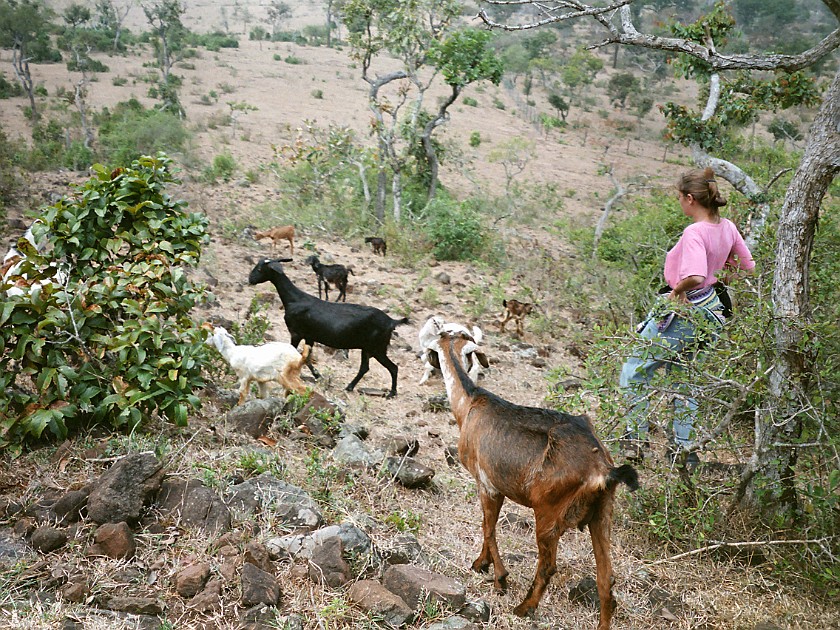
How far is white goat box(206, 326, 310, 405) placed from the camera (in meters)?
5.43

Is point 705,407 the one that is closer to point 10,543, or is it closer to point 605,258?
point 10,543

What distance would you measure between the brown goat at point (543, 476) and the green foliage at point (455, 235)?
894 cm

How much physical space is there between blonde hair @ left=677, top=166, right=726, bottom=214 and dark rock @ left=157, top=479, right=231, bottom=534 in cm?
332

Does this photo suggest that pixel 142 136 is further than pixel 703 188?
Yes

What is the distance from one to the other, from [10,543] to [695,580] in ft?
11.3

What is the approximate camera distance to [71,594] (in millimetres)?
2758

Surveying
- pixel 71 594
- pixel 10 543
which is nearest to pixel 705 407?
pixel 71 594

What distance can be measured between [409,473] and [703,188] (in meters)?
2.61

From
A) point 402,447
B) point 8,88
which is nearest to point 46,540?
point 402,447

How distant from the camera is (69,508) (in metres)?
3.26

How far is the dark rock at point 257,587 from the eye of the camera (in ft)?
9.29

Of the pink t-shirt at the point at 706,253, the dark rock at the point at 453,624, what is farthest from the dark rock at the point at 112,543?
the pink t-shirt at the point at 706,253

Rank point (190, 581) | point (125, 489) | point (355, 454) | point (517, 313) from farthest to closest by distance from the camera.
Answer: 1. point (517, 313)
2. point (355, 454)
3. point (125, 489)
4. point (190, 581)

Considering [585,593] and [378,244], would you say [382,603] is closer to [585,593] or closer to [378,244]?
[585,593]
